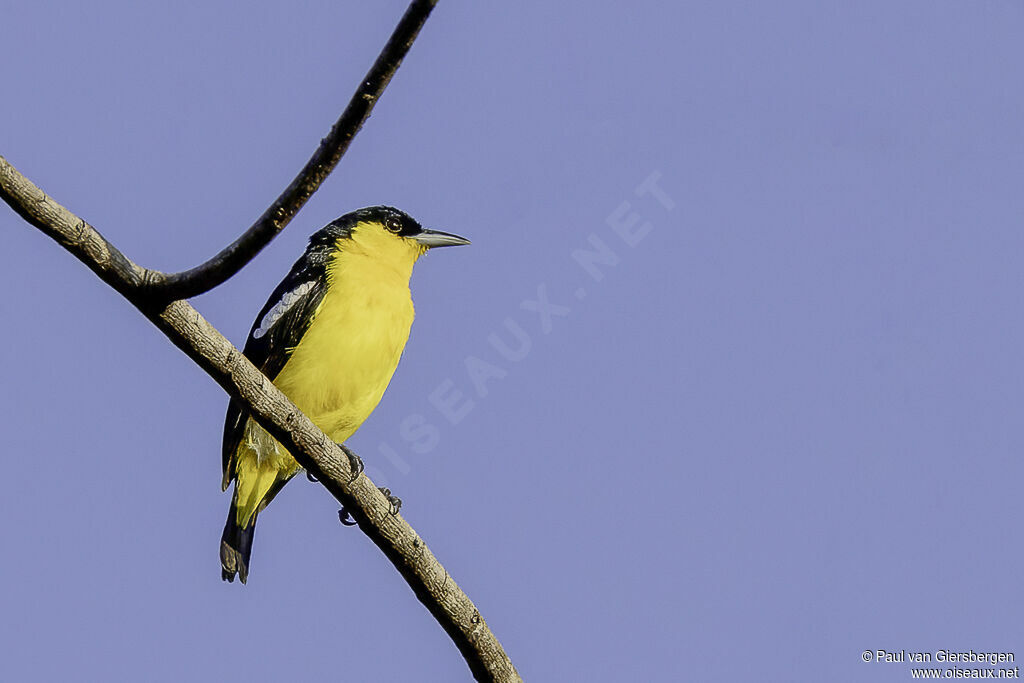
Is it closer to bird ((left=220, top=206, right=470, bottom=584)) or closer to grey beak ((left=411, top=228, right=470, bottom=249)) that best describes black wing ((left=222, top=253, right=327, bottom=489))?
bird ((left=220, top=206, right=470, bottom=584))

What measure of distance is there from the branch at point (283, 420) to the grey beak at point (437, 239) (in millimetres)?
2755

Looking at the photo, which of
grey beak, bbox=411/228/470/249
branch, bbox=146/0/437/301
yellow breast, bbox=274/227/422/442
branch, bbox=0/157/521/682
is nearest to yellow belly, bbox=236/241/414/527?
yellow breast, bbox=274/227/422/442

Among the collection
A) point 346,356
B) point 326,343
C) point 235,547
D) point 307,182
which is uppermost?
point 307,182

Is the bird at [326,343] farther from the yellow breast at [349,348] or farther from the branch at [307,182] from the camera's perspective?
the branch at [307,182]

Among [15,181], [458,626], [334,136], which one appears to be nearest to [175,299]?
[15,181]

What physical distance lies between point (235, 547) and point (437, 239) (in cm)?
238

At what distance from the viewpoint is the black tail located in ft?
22.9

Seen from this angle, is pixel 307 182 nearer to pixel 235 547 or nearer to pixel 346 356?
pixel 346 356

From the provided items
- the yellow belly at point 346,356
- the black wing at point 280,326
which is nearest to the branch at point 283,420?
the yellow belly at point 346,356

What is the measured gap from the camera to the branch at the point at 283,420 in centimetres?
372

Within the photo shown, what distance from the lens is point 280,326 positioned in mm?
6492

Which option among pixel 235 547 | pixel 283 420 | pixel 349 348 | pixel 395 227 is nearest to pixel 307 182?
pixel 283 420

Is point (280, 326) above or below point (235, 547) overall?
above

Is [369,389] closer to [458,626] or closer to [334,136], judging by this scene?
[458,626]
